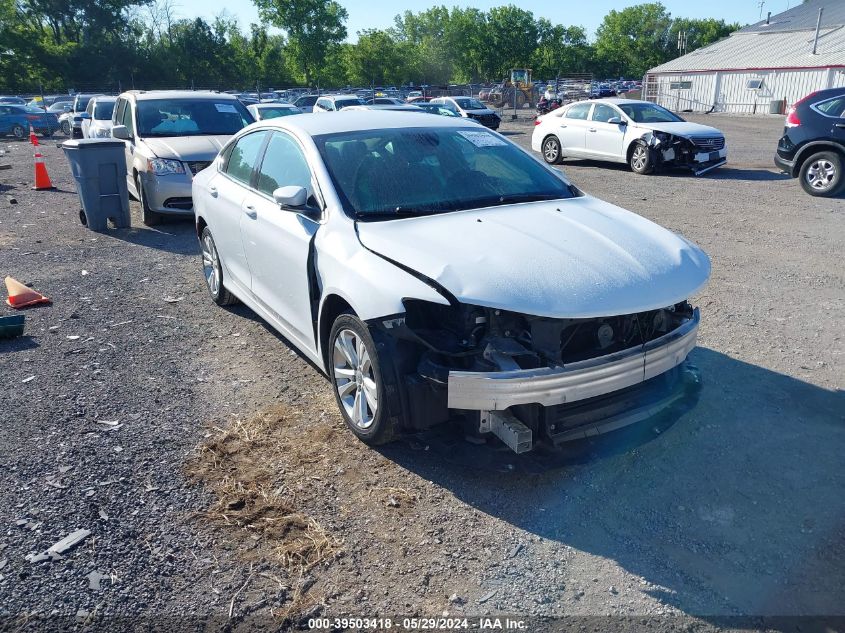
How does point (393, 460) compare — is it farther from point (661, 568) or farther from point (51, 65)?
point (51, 65)

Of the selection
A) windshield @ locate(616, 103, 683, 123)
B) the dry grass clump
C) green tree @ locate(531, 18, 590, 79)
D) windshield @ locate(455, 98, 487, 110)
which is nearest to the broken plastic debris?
the dry grass clump

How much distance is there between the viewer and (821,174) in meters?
11.6

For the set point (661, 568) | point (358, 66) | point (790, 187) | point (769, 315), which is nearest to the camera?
point (661, 568)

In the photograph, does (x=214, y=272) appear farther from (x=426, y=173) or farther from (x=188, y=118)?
(x=188, y=118)

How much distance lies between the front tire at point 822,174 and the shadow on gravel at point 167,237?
33.3 ft

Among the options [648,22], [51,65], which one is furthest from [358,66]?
[648,22]

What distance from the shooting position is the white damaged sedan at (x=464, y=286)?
324cm

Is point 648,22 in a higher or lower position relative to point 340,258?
higher

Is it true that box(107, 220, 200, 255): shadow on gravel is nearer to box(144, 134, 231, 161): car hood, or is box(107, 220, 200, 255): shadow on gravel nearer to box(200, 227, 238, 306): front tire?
box(144, 134, 231, 161): car hood

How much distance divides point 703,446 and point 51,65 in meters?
63.9

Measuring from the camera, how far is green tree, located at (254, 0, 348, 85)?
234 feet

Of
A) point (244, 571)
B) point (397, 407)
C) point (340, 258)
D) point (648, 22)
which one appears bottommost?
point (244, 571)

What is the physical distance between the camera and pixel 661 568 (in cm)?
289

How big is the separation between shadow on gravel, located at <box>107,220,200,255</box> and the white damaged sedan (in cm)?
456
